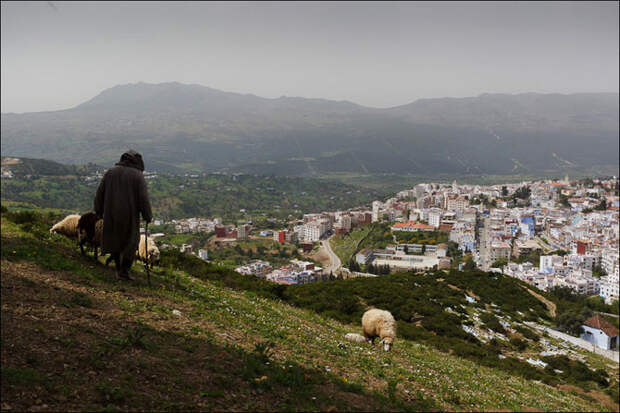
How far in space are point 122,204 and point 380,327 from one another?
7.48m

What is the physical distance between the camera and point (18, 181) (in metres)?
133

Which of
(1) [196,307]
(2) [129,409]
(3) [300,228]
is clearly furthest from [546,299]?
(3) [300,228]

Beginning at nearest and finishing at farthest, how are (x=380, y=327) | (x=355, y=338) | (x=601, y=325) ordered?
(x=380, y=327) → (x=355, y=338) → (x=601, y=325)

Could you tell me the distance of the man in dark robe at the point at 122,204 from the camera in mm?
8750

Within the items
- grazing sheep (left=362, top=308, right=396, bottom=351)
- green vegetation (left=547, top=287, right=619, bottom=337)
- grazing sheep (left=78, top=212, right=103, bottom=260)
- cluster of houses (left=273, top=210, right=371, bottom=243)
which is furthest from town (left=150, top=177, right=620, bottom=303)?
grazing sheep (left=362, top=308, right=396, bottom=351)

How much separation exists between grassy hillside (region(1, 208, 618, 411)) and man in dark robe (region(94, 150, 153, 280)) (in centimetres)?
91

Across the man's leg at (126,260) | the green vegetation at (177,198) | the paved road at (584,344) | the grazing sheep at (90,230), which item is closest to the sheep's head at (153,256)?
the grazing sheep at (90,230)

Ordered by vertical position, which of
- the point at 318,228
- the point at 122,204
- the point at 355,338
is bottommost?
the point at 318,228

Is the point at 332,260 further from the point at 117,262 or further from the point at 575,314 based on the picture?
the point at 117,262

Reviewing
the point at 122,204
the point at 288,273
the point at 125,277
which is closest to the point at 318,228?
the point at 288,273

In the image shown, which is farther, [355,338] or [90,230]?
[355,338]

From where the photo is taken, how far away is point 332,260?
315 feet

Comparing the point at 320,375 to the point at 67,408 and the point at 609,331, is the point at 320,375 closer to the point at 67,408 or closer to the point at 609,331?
the point at 67,408

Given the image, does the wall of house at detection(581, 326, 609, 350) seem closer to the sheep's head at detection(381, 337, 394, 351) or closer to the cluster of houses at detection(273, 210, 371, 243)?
the sheep's head at detection(381, 337, 394, 351)
